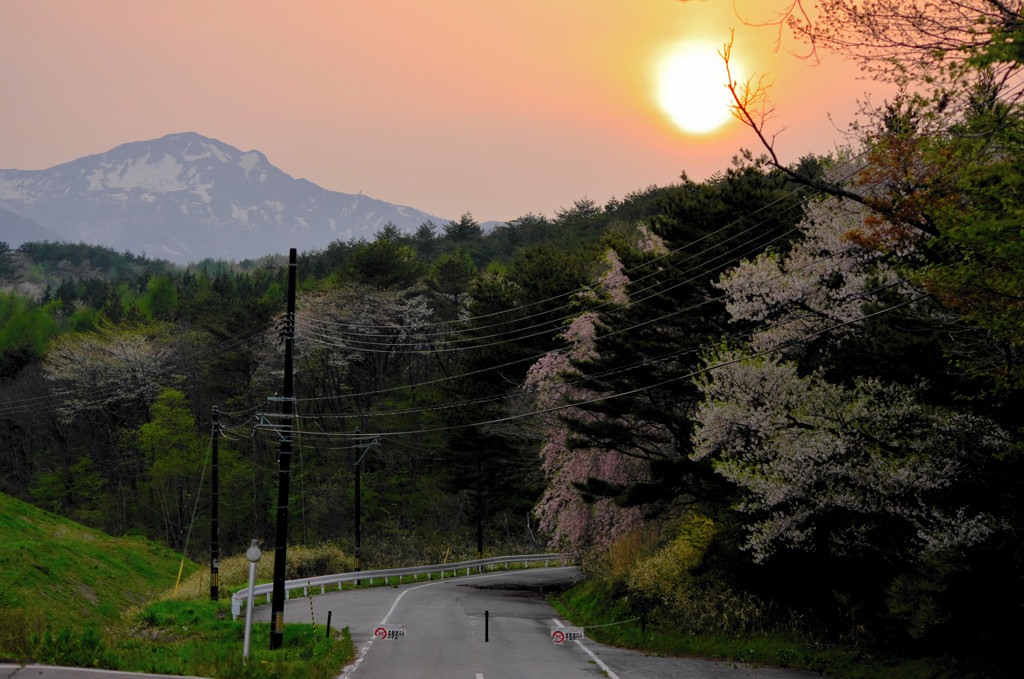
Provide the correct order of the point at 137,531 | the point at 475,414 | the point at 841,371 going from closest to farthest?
the point at 841,371
the point at 475,414
the point at 137,531

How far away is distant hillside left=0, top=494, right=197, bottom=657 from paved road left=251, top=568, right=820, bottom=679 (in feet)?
22.5

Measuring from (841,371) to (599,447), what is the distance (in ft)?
42.5

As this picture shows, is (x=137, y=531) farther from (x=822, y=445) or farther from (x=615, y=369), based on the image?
(x=822, y=445)

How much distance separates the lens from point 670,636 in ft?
79.6

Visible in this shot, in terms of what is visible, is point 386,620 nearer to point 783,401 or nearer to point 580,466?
point 580,466

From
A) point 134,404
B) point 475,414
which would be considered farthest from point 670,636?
point 134,404

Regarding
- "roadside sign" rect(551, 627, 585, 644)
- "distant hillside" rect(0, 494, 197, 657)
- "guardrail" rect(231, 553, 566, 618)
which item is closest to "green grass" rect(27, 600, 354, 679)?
"distant hillside" rect(0, 494, 197, 657)

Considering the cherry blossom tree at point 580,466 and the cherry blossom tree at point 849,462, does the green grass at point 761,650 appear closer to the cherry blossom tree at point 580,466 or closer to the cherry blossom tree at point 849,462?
the cherry blossom tree at point 849,462

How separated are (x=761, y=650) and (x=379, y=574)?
1154 inches

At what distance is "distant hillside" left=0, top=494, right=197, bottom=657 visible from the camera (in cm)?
2937

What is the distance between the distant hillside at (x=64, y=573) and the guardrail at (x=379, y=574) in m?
5.46

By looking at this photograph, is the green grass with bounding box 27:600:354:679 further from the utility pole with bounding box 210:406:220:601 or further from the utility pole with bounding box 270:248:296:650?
the utility pole with bounding box 210:406:220:601

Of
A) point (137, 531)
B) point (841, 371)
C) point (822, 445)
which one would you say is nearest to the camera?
point (822, 445)

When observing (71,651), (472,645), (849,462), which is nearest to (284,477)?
(472,645)
